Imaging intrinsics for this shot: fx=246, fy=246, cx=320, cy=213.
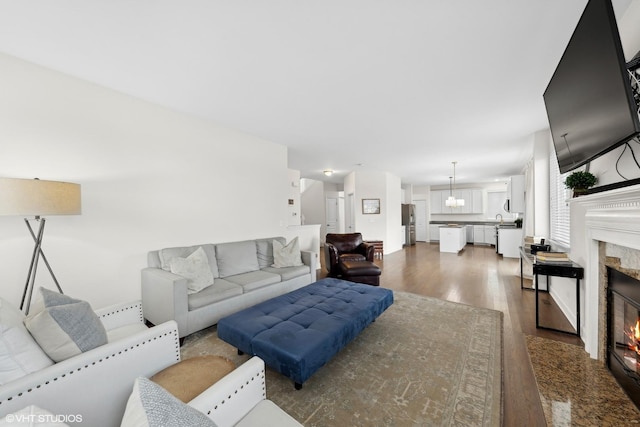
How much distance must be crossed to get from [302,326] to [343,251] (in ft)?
10.2

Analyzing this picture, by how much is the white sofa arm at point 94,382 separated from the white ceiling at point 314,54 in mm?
2035

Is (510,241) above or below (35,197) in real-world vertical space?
below

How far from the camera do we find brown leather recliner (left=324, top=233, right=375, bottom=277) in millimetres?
4535

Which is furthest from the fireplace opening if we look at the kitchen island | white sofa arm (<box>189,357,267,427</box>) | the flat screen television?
the kitchen island

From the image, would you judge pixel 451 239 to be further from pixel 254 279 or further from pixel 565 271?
pixel 254 279

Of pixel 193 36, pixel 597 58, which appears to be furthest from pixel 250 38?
pixel 597 58

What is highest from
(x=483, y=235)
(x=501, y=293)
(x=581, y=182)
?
(x=581, y=182)

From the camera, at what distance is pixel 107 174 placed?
8.54ft

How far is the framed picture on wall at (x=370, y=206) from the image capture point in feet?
24.2

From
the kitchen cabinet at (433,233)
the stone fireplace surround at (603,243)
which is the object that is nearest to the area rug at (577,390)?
the stone fireplace surround at (603,243)

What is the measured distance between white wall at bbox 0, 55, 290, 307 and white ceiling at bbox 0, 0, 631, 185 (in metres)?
0.24

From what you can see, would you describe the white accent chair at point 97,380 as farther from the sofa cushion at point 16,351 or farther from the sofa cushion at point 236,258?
the sofa cushion at point 236,258

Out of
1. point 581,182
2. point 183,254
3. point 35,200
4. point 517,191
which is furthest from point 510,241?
point 35,200

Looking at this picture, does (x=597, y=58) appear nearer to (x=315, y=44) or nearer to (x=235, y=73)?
(x=315, y=44)
